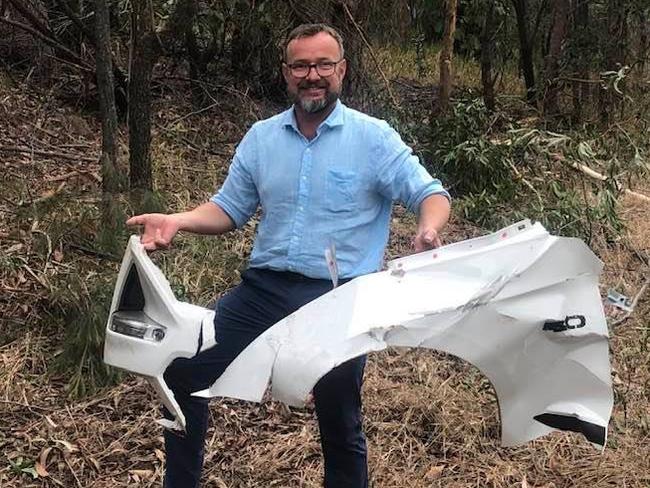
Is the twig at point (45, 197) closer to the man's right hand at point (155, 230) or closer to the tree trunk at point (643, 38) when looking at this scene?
the man's right hand at point (155, 230)

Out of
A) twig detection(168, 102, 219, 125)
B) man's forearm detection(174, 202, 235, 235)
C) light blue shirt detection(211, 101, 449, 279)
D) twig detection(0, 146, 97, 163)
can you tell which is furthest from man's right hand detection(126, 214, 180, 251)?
twig detection(168, 102, 219, 125)

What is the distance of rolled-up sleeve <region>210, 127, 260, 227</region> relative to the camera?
2699 mm

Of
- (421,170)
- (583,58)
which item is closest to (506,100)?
(583,58)

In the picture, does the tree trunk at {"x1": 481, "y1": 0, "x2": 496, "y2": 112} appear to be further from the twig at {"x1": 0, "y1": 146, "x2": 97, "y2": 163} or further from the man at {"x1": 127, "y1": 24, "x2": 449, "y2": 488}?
the man at {"x1": 127, "y1": 24, "x2": 449, "y2": 488}

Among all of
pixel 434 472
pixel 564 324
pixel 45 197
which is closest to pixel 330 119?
pixel 564 324

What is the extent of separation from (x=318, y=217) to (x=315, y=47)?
511 mm

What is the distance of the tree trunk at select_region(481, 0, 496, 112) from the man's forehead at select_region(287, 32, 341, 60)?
582 cm

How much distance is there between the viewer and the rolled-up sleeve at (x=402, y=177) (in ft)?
8.20

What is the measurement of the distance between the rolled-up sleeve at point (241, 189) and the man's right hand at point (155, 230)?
12.9 inches

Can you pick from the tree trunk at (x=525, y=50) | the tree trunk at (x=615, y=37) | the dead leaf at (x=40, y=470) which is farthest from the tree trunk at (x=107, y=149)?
the tree trunk at (x=525, y=50)

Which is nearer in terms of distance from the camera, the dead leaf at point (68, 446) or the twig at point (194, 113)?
the dead leaf at point (68, 446)

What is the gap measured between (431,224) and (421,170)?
23cm

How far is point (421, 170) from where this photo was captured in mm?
2549

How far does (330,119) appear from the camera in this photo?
2545 mm
